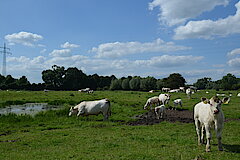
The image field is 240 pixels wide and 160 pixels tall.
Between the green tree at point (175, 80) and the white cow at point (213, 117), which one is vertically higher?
the green tree at point (175, 80)

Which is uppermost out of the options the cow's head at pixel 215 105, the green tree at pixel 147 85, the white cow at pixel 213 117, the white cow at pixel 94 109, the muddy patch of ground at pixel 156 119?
the green tree at pixel 147 85

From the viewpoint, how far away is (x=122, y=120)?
18.1 metres

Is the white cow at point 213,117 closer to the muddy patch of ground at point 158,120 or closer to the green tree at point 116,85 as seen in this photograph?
the muddy patch of ground at point 158,120

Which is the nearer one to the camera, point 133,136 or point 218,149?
point 218,149

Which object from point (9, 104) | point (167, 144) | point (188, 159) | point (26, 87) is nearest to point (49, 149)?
point (167, 144)

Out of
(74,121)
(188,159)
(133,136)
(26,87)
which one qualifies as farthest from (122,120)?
(26,87)

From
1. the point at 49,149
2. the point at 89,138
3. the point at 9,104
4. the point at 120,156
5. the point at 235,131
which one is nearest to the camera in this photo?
the point at 120,156

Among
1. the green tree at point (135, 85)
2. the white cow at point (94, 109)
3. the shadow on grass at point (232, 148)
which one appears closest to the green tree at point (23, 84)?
the green tree at point (135, 85)

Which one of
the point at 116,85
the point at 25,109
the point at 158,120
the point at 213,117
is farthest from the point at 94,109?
the point at 116,85

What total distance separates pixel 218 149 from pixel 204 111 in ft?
5.08

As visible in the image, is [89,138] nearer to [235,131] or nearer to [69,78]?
[235,131]

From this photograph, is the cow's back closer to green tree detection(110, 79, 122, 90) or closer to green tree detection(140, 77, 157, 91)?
green tree detection(140, 77, 157, 91)

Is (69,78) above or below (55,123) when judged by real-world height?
above

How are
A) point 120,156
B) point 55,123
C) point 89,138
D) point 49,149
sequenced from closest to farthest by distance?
point 120,156
point 49,149
point 89,138
point 55,123
